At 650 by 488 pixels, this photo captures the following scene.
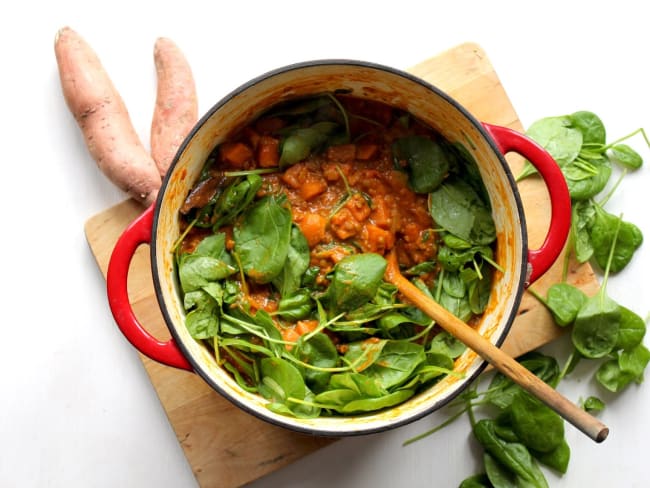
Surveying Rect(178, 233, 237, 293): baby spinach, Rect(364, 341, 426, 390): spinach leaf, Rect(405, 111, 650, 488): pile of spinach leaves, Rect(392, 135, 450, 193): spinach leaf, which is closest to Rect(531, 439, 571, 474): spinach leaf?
Rect(405, 111, 650, 488): pile of spinach leaves

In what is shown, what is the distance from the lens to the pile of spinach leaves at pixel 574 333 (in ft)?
5.68

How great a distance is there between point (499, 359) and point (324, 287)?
42 centimetres

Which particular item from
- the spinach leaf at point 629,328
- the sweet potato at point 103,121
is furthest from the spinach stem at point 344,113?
the spinach leaf at point 629,328

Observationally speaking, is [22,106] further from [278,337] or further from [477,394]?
[477,394]

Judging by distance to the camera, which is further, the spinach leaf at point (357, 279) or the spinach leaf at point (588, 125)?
the spinach leaf at point (588, 125)

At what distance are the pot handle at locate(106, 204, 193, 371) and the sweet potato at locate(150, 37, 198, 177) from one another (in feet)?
1.17

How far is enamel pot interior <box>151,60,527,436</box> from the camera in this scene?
4.58ft

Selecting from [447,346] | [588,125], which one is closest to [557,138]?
[588,125]

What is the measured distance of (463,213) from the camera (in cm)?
162

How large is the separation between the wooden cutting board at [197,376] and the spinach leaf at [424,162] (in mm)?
171

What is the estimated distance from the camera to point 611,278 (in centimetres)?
185

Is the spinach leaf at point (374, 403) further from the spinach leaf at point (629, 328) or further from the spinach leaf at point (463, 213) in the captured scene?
the spinach leaf at point (629, 328)

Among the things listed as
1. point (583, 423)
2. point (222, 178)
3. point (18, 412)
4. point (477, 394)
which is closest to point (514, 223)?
point (583, 423)

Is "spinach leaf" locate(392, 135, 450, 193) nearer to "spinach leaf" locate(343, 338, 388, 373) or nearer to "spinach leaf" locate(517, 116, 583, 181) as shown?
"spinach leaf" locate(517, 116, 583, 181)
